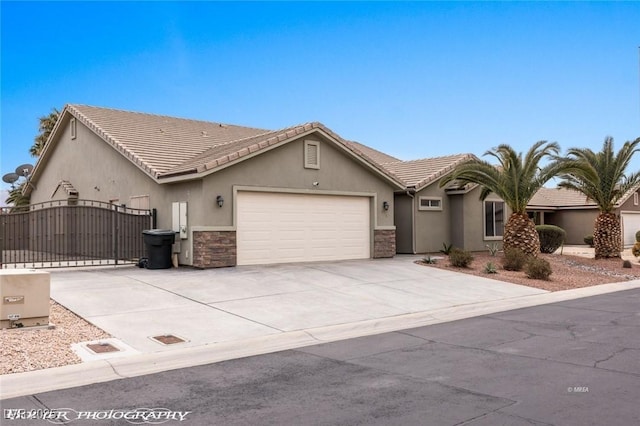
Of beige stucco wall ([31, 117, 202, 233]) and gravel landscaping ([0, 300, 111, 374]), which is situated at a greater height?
beige stucco wall ([31, 117, 202, 233])

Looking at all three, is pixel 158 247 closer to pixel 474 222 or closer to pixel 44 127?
pixel 474 222

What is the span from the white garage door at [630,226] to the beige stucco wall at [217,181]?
71.1ft

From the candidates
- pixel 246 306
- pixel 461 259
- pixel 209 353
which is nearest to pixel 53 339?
pixel 209 353

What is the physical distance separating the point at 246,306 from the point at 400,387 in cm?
557

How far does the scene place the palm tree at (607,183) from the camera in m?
23.0

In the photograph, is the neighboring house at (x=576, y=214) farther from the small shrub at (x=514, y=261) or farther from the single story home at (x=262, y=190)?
the small shrub at (x=514, y=261)

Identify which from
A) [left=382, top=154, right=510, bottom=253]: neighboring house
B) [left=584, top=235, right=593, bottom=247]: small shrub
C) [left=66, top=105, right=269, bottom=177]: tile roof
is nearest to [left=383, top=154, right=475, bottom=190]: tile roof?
[left=382, top=154, right=510, bottom=253]: neighboring house

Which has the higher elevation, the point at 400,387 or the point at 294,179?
the point at 294,179

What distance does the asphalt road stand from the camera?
17.2 ft

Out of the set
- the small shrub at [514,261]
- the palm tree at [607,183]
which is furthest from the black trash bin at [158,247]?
the palm tree at [607,183]

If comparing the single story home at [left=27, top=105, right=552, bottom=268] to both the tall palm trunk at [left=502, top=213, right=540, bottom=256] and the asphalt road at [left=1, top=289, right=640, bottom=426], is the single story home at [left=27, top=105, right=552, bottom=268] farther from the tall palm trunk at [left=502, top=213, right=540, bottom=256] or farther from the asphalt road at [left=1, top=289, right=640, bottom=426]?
the asphalt road at [left=1, top=289, right=640, bottom=426]

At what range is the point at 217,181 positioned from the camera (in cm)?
1664

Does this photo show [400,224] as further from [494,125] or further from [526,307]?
[526,307]

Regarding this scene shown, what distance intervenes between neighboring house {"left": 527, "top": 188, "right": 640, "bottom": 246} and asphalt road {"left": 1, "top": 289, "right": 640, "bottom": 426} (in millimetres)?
28725
